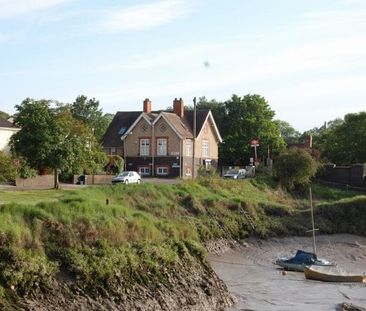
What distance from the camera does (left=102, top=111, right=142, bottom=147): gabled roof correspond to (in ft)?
281

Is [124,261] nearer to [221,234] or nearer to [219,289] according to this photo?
→ [219,289]

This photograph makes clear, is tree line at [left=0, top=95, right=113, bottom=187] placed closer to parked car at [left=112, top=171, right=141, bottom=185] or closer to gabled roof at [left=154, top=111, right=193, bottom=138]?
parked car at [left=112, top=171, right=141, bottom=185]

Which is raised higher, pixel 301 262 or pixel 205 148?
pixel 205 148

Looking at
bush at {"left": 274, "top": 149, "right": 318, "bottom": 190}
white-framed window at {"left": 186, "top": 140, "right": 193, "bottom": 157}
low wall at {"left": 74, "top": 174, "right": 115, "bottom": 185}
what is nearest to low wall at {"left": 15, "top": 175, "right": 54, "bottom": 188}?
low wall at {"left": 74, "top": 174, "right": 115, "bottom": 185}

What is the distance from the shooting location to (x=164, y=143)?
80.3m

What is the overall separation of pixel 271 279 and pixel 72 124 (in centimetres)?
2467

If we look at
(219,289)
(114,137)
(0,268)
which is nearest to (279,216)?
(219,289)

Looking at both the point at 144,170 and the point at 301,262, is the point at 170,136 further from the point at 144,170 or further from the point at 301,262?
the point at 301,262

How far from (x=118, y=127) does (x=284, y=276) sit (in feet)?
183

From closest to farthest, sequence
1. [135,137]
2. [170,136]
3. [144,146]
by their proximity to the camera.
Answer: [170,136]
[144,146]
[135,137]

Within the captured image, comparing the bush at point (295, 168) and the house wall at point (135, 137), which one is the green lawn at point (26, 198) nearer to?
the bush at point (295, 168)

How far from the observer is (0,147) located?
69000 millimetres

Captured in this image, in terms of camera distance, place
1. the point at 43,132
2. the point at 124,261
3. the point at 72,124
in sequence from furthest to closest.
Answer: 1. the point at 72,124
2. the point at 43,132
3. the point at 124,261

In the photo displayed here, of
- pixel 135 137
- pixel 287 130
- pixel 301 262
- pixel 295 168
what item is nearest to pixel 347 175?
pixel 295 168
